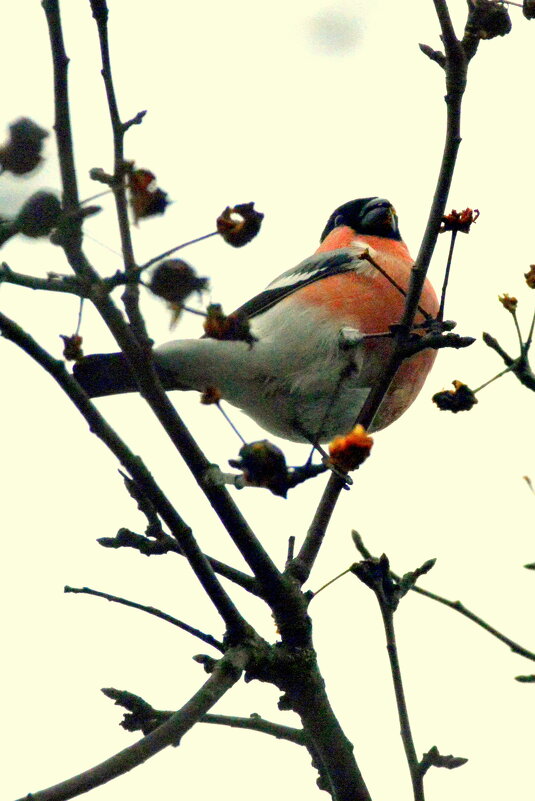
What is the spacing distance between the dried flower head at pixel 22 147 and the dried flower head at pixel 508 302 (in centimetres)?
106

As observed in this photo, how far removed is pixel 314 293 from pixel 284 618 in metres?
1.61

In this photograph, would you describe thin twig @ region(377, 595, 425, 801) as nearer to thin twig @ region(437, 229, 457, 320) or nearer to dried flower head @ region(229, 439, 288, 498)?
dried flower head @ region(229, 439, 288, 498)

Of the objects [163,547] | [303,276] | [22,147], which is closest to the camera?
[22,147]

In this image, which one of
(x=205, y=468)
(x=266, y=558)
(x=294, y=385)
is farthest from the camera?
(x=294, y=385)

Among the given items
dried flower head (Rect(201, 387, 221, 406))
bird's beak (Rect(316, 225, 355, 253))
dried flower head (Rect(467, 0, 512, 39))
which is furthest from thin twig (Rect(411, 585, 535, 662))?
bird's beak (Rect(316, 225, 355, 253))

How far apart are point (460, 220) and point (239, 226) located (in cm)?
84

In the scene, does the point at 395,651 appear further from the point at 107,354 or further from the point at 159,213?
the point at 107,354

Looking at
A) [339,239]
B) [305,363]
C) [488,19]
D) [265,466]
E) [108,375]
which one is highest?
[339,239]

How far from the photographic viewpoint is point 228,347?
136 inches

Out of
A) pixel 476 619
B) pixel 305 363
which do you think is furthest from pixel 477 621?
pixel 305 363

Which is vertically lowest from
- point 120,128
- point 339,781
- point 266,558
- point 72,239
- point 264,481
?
point 339,781

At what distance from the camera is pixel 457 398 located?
7.07 feet

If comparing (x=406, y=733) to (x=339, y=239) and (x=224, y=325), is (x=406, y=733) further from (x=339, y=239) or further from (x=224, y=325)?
(x=339, y=239)

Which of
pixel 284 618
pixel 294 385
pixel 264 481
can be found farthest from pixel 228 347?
pixel 264 481
